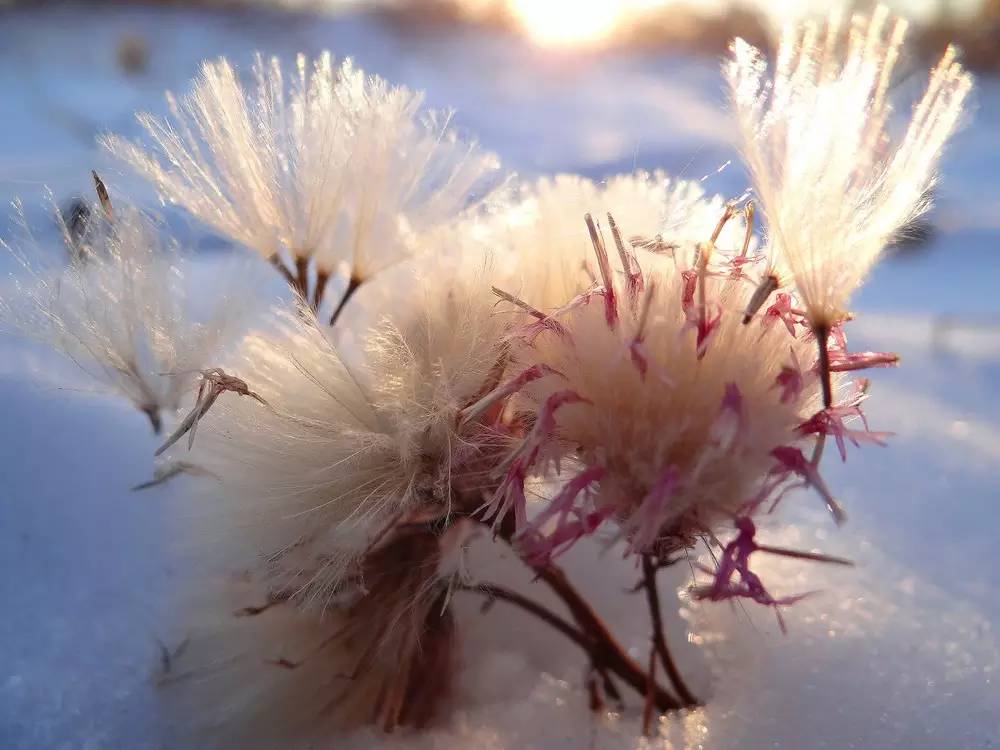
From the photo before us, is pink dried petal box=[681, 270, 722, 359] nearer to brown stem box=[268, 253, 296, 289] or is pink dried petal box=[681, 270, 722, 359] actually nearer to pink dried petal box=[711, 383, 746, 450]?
pink dried petal box=[711, 383, 746, 450]

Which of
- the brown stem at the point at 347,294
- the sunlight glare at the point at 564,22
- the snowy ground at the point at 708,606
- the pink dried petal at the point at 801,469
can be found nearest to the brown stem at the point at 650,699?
the snowy ground at the point at 708,606

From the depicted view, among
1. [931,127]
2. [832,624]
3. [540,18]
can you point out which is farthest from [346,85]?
[540,18]

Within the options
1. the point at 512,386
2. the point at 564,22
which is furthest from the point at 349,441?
the point at 564,22

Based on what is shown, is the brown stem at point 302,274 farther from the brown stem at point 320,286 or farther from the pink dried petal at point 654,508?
the pink dried petal at point 654,508

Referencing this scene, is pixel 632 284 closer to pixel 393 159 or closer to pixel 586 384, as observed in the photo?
pixel 586 384

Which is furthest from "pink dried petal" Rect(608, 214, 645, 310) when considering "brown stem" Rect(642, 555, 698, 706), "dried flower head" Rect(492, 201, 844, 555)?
"brown stem" Rect(642, 555, 698, 706)

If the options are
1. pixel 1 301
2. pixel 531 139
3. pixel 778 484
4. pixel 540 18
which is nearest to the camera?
pixel 778 484

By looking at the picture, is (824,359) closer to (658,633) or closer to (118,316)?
(658,633)
